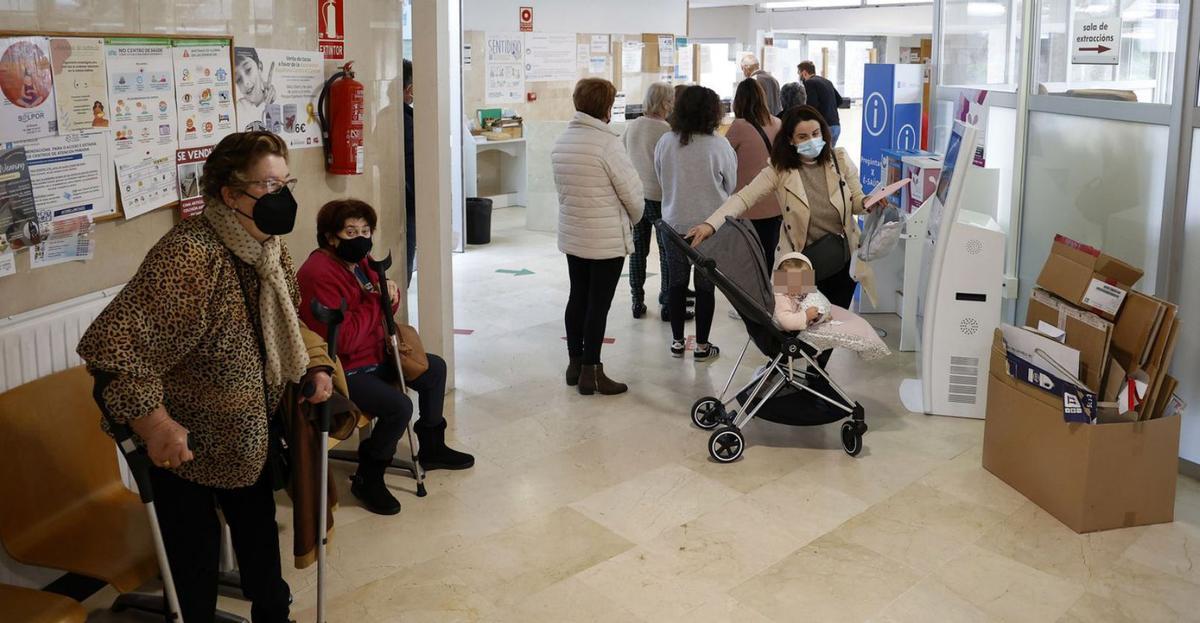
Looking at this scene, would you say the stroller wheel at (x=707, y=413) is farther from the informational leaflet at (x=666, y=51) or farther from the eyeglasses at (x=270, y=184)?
the informational leaflet at (x=666, y=51)

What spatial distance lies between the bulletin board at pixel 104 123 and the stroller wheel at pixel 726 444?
7.26 feet

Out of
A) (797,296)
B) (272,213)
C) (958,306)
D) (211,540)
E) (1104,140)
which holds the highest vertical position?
(1104,140)

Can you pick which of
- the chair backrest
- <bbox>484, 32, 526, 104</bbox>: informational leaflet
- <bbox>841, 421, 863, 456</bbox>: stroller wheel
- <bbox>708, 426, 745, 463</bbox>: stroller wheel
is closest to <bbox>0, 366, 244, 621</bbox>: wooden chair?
the chair backrest

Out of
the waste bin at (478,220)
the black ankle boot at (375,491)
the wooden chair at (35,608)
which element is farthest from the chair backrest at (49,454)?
the waste bin at (478,220)

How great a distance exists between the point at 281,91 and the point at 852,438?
2.71 m

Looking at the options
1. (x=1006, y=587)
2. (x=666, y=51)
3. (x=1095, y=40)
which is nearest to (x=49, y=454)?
(x=1006, y=587)

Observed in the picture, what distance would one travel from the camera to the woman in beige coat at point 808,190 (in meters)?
5.04

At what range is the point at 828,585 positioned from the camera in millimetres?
3549

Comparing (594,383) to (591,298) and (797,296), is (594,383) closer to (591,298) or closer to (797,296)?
(591,298)

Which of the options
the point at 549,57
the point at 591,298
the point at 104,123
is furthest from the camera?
the point at 549,57

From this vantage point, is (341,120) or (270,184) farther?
(341,120)

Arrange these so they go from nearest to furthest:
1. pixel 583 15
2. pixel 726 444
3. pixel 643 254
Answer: pixel 726 444 < pixel 643 254 < pixel 583 15

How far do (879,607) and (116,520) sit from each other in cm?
230

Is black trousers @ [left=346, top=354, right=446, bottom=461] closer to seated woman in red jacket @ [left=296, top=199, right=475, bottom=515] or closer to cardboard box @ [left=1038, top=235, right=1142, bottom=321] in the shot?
seated woman in red jacket @ [left=296, top=199, right=475, bottom=515]
